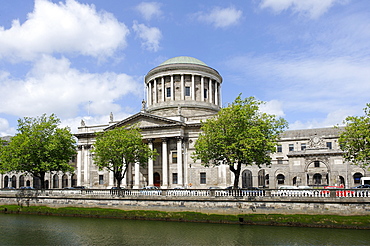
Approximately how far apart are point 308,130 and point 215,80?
2061cm

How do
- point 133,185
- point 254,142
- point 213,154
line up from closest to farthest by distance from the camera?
point 254,142 < point 213,154 < point 133,185

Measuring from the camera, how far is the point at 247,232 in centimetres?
3009

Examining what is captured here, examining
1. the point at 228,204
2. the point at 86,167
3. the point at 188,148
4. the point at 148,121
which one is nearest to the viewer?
the point at 228,204

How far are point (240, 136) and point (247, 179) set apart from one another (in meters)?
25.5

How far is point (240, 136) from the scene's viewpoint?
38219 millimetres

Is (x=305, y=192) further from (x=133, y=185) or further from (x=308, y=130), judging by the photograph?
(x=308, y=130)

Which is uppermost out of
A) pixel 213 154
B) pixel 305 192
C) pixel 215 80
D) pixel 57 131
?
pixel 215 80

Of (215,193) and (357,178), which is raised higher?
(357,178)

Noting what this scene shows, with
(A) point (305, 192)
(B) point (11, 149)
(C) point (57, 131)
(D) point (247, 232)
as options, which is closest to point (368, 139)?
(A) point (305, 192)

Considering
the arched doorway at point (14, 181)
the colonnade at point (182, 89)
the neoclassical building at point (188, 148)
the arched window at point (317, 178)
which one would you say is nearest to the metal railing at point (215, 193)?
the neoclassical building at point (188, 148)

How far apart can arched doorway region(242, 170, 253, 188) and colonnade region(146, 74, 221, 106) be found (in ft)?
57.5

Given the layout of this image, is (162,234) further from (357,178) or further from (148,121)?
(357,178)

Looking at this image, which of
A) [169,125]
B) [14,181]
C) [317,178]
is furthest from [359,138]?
[14,181]

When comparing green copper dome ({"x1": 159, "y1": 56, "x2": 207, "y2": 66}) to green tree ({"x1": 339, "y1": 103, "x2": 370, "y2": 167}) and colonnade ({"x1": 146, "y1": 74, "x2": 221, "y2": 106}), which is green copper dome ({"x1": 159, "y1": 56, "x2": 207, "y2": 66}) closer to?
colonnade ({"x1": 146, "y1": 74, "x2": 221, "y2": 106})
